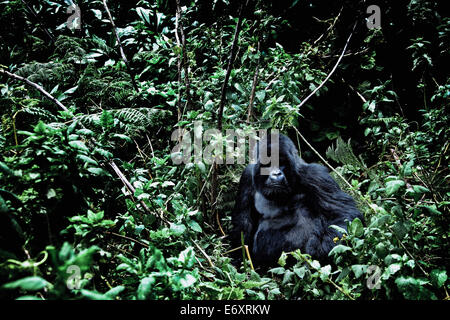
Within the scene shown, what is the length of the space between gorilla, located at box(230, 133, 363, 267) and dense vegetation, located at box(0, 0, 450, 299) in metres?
0.13

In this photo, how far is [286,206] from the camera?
2.04 meters

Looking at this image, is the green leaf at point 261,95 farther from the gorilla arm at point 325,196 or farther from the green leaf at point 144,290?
the green leaf at point 144,290

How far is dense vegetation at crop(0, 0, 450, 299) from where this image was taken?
44.1 inches

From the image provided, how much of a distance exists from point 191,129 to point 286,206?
0.78m

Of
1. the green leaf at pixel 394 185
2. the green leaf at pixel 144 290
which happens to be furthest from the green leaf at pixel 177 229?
the green leaf at pixel 394 185

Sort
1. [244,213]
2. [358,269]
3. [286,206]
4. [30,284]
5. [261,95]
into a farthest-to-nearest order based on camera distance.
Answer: [261,95], [244,213], [286,206], [358,269], [30,284]

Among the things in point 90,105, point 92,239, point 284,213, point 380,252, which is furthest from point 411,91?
point 92,239

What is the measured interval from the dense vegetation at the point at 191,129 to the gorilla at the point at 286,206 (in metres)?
0.13

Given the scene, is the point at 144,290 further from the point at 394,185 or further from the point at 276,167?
the point at 276,167

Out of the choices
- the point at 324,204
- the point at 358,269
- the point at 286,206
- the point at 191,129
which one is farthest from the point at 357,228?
the point at 191,129

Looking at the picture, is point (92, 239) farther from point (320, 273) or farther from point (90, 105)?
point (90, 105)

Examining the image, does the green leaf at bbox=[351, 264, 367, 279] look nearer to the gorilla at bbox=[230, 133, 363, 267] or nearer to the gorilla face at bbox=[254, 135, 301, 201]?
the gorilla at bbox=[230, 133, 363, 267]

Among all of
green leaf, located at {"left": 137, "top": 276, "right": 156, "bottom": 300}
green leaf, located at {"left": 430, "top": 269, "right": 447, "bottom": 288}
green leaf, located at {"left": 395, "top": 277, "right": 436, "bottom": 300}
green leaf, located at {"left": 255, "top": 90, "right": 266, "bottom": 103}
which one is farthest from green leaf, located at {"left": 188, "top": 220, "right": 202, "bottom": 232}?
green leaf, located at {"left": 255, "top": 90, "right": 266, "bottom": 103}

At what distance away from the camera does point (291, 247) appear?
6.51ft
